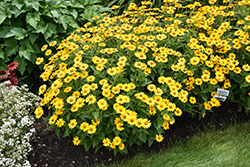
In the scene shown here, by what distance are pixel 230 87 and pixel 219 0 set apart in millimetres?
2159

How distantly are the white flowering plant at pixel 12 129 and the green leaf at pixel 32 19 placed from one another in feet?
2.47

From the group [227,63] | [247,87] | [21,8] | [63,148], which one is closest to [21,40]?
[21,8]

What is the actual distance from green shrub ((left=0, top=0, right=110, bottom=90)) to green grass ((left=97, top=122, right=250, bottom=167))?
1766mm

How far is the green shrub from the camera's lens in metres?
2.74

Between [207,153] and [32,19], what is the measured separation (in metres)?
2.50

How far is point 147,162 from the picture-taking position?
2.23 metres

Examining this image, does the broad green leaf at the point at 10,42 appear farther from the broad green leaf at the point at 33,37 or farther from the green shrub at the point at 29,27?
the broad green leaf at the point at 33,37

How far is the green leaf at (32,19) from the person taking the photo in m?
2.70

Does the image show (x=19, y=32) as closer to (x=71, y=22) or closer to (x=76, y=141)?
(x=71, y=22)

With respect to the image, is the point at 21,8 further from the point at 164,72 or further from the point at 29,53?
the point at 164,72

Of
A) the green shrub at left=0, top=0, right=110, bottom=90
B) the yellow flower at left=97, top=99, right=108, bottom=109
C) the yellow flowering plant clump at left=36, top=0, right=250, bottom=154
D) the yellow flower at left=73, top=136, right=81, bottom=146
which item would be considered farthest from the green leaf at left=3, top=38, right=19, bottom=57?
the yellow flower at left=97, top=99, right=108, bottom=109

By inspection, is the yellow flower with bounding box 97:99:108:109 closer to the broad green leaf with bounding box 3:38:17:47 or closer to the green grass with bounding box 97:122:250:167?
the green grass with bounding box 97:122:250:167

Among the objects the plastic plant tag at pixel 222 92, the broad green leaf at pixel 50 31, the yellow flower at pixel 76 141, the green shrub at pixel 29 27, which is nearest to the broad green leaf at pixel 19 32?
the green shrub at pixel 29 27

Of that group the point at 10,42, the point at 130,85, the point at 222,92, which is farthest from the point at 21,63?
the point at 222,92
